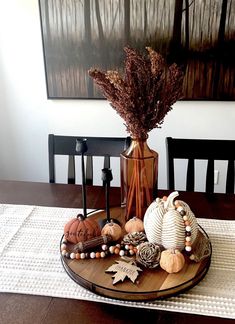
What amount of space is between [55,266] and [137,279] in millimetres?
259

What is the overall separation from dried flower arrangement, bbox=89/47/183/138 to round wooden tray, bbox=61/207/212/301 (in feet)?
1.34

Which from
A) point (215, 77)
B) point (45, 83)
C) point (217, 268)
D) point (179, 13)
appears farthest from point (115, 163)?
point (217, 268)

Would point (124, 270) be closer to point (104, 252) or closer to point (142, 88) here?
point (104, 252)

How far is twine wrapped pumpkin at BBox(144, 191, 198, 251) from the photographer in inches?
34.7

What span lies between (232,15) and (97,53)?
863mm

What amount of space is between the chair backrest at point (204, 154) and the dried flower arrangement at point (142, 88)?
61 centimetres

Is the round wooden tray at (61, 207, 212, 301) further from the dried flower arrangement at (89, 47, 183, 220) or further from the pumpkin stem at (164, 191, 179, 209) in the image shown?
the dried flower arrangement at (89, 47, 183, 220)

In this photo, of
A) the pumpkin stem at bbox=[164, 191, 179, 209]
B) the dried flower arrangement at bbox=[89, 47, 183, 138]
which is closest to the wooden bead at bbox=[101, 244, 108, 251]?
the pumpkin stem at bbox=[164, 191, 179, 209]

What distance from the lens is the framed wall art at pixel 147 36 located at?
1984 millimetres

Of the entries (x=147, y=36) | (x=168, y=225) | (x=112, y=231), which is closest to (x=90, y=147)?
(x=112, y=231)

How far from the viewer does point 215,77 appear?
211cm

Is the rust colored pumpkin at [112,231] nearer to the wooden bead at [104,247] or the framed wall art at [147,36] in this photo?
the wooden bead at [104,247]

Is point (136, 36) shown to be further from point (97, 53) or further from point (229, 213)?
point (229, 213)

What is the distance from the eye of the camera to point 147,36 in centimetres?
205
